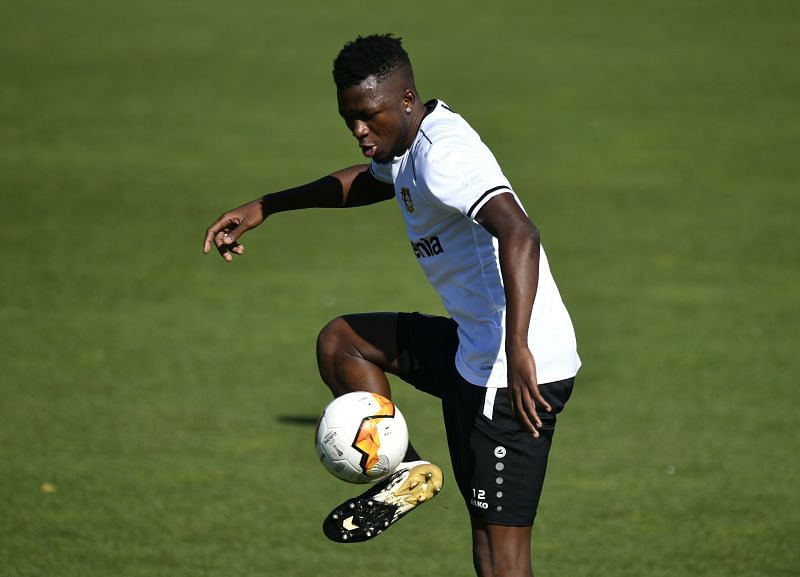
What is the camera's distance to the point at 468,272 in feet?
18.9

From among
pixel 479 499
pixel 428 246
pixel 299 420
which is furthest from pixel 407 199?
pixel 299 420

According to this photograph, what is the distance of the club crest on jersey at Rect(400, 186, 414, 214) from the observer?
5.71m

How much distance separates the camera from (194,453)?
10.5m

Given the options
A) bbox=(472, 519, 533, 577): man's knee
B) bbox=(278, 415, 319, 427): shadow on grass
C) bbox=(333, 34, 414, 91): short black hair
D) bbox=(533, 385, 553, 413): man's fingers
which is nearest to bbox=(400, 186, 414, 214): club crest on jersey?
bbox=(333, 34, 414, 91): short black hair

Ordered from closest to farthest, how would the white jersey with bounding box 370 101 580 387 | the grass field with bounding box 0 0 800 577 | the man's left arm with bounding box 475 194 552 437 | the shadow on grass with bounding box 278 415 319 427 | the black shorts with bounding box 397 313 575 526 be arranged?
the man's left arm with bounding box 475 194 552 437
the white jersey with bounding box 370 101 580 387
the black shorts with bounding box 397 313 575 526
the grass field with bounding box 0 0 800 577
the shadow on grass with bounding box 278 415 319 427

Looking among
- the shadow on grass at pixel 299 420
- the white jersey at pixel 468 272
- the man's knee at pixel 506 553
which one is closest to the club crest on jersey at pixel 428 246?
the white jersey at pixel 468 272

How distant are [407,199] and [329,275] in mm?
10626

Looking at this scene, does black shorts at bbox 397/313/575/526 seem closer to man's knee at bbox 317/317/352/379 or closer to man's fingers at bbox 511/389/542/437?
man's fingers at bbox 511/389/542/437

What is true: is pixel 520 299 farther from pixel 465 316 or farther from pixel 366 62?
pixel 366 62

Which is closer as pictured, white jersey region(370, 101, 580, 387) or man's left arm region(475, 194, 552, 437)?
man's left arm region(475, 194, 552, 437)

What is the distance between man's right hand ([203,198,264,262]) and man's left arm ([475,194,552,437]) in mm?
1806

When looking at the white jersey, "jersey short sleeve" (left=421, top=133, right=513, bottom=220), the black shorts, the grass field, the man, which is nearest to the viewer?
"jersey short sleeve" (left=421, top=133, right=513, bottom=220)

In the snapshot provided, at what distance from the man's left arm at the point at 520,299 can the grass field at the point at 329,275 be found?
328 centimetres

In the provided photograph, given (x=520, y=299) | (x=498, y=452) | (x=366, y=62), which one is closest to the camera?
(x=520, y=299)
